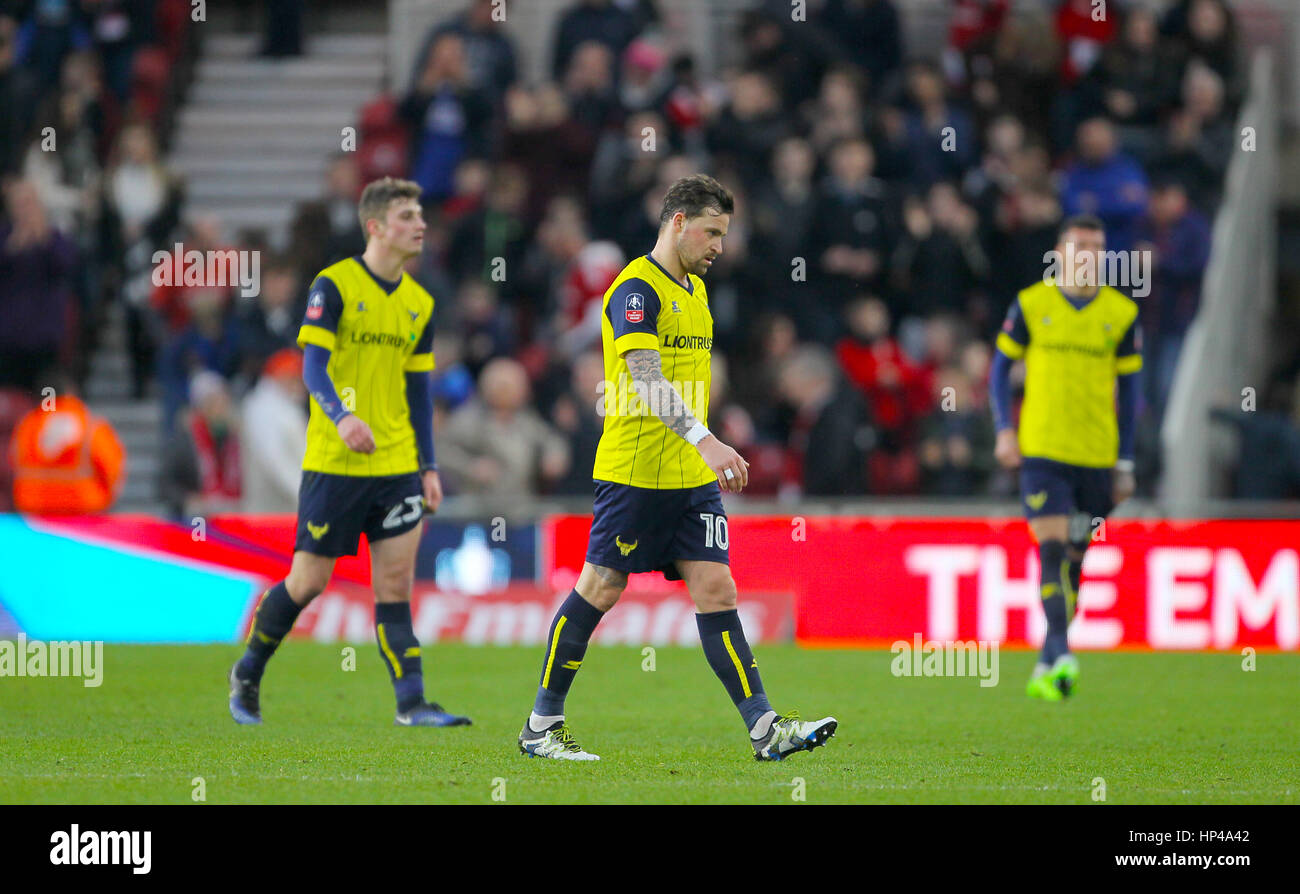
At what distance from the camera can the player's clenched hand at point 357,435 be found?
818 cm

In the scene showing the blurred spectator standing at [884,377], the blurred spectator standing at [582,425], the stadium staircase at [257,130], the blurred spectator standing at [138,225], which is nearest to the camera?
the blurred spectator standing at [582,425]

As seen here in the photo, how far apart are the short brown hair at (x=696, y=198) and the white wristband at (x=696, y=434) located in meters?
0.85

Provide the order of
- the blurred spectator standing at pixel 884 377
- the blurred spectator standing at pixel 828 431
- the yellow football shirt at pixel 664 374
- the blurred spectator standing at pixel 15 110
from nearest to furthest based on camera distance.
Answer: the yellow football shirt at pixel 664 374 < the blurred spectator standing at pixel 828 431 < the blurred spectator standing at pixel 884 377 < the blurred spectator standing at pixel 15 110

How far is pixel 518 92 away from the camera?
1767 cm

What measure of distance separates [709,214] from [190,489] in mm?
8839

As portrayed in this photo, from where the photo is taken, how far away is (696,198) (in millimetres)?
7473

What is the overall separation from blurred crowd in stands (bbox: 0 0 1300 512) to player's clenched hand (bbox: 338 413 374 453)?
668 centimetres

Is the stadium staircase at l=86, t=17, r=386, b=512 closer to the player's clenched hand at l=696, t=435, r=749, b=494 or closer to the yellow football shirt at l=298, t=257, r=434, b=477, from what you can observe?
the yellow football shirt at l=298, t=257, r=434, b=477

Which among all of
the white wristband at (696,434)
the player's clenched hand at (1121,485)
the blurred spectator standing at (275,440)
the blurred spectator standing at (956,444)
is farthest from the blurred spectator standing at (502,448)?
the white wristband at (696,434)

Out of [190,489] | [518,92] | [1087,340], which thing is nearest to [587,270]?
[518,92]

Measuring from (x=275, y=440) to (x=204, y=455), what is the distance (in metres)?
1.05

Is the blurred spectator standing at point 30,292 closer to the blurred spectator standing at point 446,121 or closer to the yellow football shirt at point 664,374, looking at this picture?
the blurred spectator standing at point 446,121

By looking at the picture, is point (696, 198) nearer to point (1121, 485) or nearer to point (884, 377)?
point (1121, 485)

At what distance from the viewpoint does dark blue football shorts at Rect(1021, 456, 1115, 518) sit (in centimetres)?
1048
